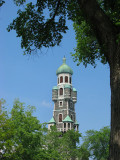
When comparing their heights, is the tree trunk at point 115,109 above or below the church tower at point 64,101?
below

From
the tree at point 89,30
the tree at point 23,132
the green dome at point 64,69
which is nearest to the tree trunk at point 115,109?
the tree at point 89,30

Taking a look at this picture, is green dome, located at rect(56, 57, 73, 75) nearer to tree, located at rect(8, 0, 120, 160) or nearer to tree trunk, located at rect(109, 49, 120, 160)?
tree, located at rect(8, 0, 120, 160)

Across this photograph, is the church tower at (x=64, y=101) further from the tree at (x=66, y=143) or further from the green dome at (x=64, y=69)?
the tree at (x=66, y=143)

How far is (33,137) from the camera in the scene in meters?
31.4

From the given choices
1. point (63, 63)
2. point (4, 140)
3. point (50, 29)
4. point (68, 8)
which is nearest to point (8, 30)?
point (50, 29)

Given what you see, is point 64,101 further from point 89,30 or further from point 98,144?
point 89,30

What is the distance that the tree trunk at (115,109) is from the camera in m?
6.90

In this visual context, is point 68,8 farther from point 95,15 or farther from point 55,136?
point 55,136

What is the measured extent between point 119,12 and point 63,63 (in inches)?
3615

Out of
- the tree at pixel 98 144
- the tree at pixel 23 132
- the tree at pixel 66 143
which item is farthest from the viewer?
the tree at pixel 98 144

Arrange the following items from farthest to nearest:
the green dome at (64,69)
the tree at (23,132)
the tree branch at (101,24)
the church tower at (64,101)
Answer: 1. the green dome at (64,69)
2. the church tower at (64,101)
3. the tree at (23,132)
4. the tree branch at (101,24)

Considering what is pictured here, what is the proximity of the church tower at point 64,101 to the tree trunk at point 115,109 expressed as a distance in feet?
271

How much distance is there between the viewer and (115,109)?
23.9 ft

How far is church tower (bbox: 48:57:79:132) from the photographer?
90.8 meters
